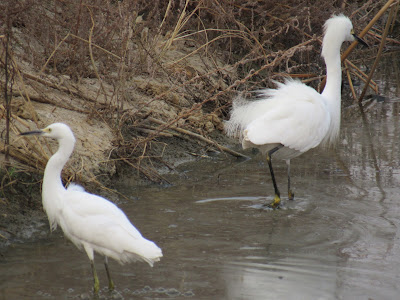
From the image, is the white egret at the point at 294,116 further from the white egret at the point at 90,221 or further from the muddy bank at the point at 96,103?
the white egret at the point at 90,221

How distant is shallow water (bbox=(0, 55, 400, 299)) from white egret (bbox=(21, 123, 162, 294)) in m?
0.25

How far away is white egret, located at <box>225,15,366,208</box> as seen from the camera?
5.63 metres

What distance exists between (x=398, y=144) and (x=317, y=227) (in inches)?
125

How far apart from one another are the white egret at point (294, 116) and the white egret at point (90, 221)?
6.70ft

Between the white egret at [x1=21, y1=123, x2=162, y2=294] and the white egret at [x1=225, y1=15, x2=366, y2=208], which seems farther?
the white egret at [x1=225, y1=15, x2=366, y2=208]

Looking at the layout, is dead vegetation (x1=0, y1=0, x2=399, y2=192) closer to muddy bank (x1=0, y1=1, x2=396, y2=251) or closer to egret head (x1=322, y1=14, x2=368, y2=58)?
muddy bank (x1=0, y1=1, x2=396, y2=251)

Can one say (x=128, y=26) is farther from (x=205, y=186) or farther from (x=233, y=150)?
(x=233, y=150)

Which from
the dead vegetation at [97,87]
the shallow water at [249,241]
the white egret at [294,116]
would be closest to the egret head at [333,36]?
the white egret at [294,116]

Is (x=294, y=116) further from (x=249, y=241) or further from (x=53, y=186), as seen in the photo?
(x=53, y=186)

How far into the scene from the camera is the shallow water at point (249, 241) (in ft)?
Result: 12.6

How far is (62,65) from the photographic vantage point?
6.81 metres

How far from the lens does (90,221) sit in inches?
150

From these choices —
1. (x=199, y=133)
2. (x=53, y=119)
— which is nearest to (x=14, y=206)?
(x=53, y=119)

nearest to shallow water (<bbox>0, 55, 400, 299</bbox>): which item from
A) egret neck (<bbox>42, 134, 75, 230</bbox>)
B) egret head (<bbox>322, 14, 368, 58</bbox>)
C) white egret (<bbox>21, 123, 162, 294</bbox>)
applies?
white egret (<bbox>21, 123, 162, 294</bbox>)
